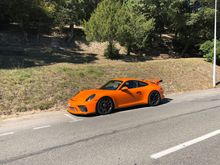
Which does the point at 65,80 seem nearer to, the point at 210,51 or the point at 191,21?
the point at 210,51

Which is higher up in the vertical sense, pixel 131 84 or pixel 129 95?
pixel 131 84

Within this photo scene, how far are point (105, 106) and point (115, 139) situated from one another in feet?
10.9

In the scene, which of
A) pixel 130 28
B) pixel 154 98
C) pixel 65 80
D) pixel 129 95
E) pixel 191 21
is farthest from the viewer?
pixel 191 21

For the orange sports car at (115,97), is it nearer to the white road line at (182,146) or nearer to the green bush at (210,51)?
the white road line at (182,146)

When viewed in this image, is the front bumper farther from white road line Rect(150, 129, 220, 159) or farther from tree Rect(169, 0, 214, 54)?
tree Rect(169, 0, 214, 54)

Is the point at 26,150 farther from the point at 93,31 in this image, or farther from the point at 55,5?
the point at 55,5

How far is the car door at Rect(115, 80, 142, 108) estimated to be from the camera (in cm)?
1014

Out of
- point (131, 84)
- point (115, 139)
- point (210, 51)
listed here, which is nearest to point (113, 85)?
point (131, 84)

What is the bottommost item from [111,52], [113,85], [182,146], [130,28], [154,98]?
[182,146]

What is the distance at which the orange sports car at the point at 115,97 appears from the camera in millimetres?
9453

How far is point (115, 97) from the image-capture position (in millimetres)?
9961

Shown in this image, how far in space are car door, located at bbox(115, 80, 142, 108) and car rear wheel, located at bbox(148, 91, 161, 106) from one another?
2.10 ft

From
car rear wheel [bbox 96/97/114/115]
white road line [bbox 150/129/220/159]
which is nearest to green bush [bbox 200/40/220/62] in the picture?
car rear wheel [bbox 96/97/114/115]

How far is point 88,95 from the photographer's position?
975 cm
